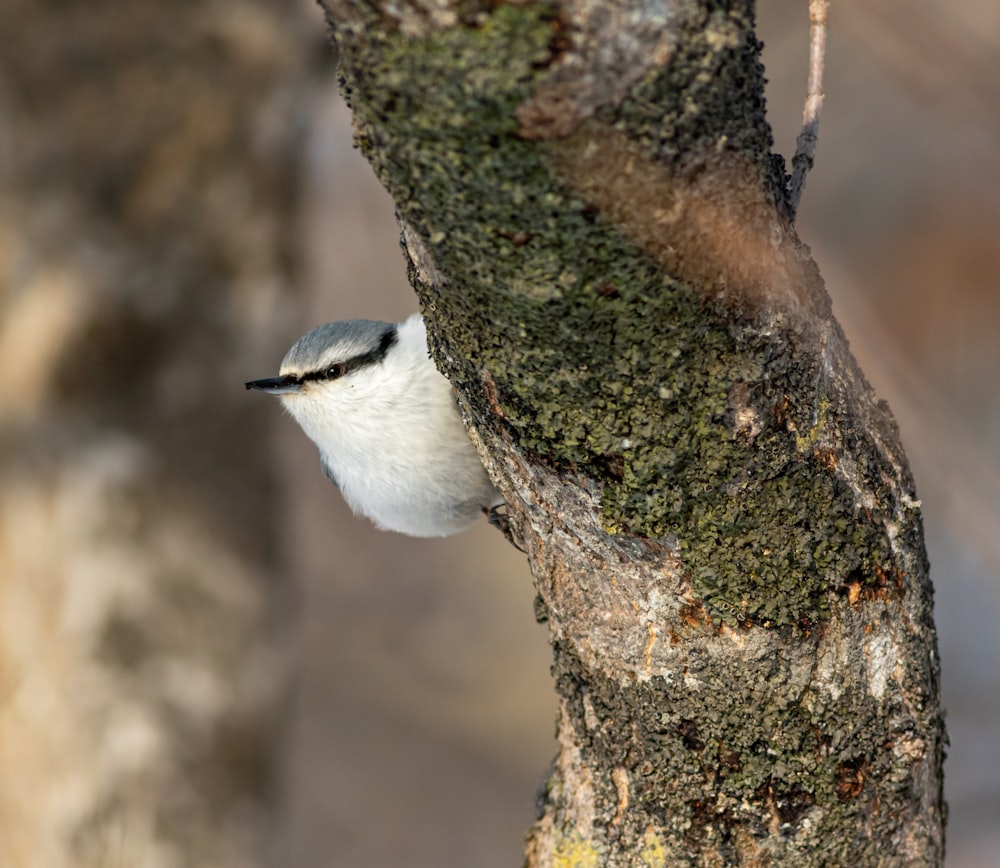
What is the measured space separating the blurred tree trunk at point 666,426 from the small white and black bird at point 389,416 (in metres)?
0.69

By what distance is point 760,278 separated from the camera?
35.0 inches

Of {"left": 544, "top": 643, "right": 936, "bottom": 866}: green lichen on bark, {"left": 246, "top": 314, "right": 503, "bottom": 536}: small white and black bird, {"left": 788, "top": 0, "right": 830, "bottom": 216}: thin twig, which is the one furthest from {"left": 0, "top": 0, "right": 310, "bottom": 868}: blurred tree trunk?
{"left": 788, "top": 0, "right": 830, "bottom": 216}: thin twig

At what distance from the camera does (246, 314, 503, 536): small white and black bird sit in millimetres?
1938

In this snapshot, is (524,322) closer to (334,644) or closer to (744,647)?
(744,647)

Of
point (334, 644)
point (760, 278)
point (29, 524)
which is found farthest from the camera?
point (334, 644)

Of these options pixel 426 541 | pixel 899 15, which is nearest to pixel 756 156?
pixel 899 15

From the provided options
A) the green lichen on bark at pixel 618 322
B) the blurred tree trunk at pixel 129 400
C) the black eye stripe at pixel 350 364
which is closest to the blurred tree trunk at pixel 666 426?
the green lichen on bark at pixel 618 322

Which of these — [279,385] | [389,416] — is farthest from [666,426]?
[279,385]

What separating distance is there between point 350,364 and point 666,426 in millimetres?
1189

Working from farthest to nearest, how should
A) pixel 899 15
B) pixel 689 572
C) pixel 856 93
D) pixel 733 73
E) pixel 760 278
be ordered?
pixel 856 93 < pixel 899 15 < pixel 689 572 < pixel 760 278 < pixel 733 73

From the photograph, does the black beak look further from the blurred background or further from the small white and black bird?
the blurred background

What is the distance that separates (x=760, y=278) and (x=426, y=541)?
6.09 m

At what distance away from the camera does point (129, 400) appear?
2982mm

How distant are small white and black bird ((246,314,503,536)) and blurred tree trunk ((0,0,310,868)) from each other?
43.6 inches
